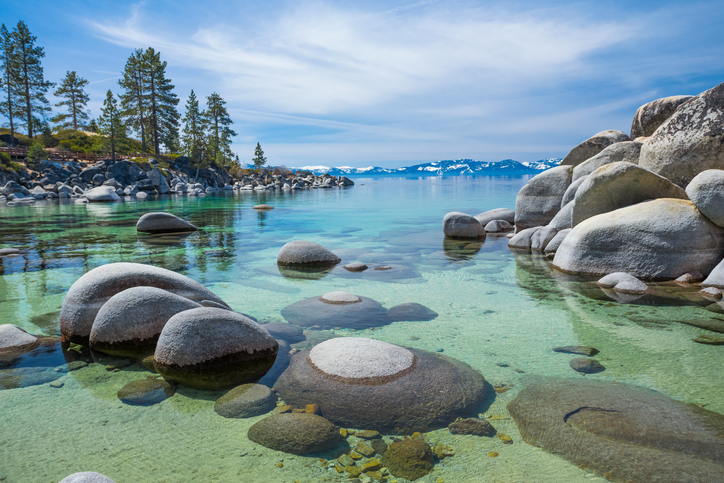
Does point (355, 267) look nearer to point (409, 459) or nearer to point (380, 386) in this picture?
point (380, 386)

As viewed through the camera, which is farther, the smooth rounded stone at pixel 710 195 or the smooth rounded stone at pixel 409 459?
the smooth rounded stone at pixel 710 195

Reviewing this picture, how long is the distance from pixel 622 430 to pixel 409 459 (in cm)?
180

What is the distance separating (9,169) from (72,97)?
3730 centimetres

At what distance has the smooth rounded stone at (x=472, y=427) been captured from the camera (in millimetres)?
3541

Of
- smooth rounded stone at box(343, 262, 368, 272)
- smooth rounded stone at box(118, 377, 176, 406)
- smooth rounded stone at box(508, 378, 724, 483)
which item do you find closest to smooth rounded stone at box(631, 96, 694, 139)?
smooth rounded stone at box(343, 262, 368, 272)

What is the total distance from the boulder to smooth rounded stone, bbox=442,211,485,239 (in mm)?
1717

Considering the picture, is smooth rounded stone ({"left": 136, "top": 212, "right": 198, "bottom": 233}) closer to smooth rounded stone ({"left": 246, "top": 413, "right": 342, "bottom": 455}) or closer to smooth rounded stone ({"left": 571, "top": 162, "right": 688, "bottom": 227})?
smooth rounded stone ({"left": 571, "top": 162, "right": 688, "bottom": 227})

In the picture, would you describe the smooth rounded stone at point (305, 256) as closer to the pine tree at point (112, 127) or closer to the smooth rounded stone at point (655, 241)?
the smooth rounded stone at point (655, 241)

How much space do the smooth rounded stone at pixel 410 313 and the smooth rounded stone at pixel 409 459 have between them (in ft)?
10.6

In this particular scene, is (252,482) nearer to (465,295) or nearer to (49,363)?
(49,363)

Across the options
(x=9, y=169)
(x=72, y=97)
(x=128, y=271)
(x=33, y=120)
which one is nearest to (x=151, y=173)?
(x=9, y=169)

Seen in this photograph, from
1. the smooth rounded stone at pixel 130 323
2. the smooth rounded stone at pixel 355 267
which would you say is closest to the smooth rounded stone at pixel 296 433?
the smooth rounded stone at pixel 130 323

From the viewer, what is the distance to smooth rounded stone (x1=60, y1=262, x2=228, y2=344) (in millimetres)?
5477

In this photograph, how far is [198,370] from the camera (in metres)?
4.43
